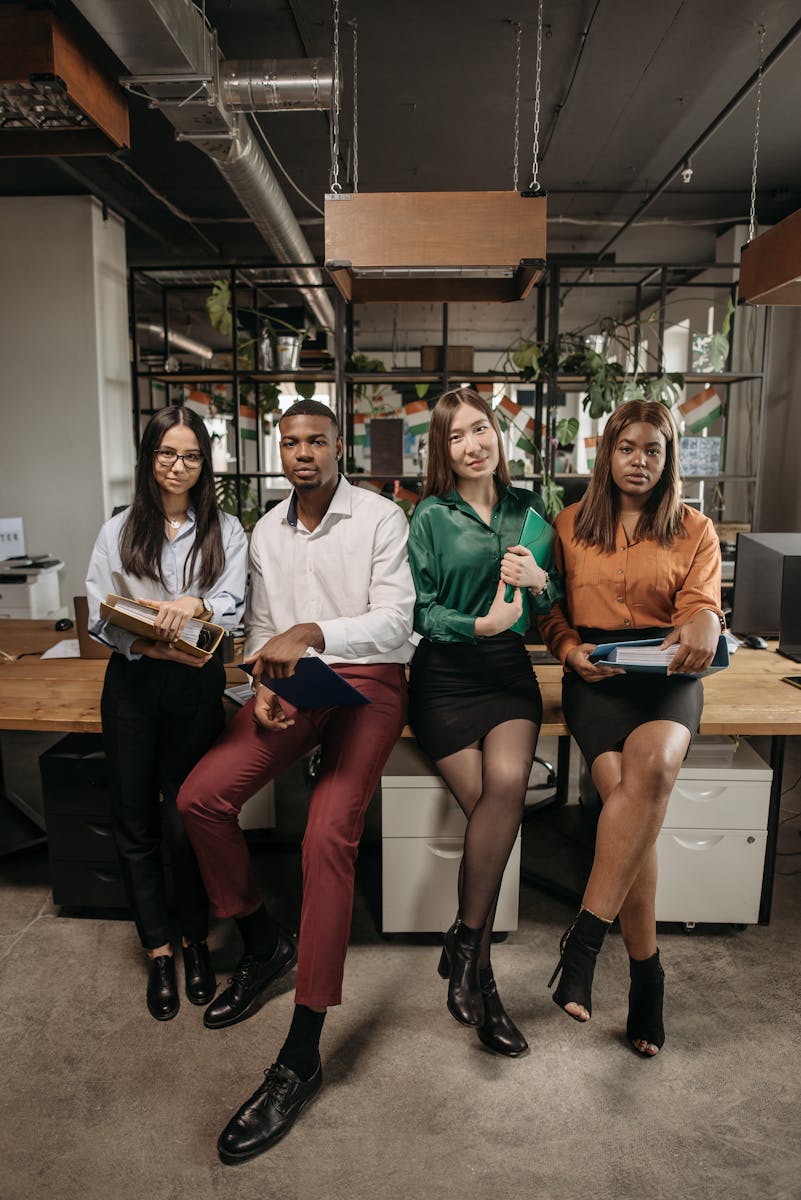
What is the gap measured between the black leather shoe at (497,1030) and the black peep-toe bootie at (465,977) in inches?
1.9

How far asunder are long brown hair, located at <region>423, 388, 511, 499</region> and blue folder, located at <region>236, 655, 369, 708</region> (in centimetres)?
74

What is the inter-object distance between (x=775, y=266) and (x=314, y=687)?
1.82 metres

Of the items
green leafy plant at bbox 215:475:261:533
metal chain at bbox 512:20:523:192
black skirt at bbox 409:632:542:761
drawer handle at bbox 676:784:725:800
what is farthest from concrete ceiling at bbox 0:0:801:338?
drawer handle at bbox 676:784:725:800

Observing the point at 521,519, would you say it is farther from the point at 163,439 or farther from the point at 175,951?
the point at 175,951

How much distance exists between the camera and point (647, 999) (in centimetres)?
198

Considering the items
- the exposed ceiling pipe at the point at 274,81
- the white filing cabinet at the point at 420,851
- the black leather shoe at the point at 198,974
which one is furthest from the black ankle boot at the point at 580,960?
the exposed ceiling pipe at the point at 274,81

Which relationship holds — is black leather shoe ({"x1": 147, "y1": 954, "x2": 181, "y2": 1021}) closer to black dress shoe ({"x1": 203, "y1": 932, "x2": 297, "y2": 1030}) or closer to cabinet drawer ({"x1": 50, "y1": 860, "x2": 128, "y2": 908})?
black dress shoe ({"x1": 203, "y1": 932, "x2": 297, "y2": 1030})

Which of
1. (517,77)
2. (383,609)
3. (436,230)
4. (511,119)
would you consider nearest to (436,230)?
(436,230)

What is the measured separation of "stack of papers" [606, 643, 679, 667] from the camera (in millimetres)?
1956

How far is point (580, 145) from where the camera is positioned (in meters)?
5.22

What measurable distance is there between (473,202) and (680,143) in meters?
3.77

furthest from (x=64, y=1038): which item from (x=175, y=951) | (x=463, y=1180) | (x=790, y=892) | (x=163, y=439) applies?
(x=790, y=892)

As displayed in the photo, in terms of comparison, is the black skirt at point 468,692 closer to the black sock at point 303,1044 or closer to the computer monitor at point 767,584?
the black sock at point 303,1044

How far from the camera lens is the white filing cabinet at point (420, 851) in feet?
7.44
